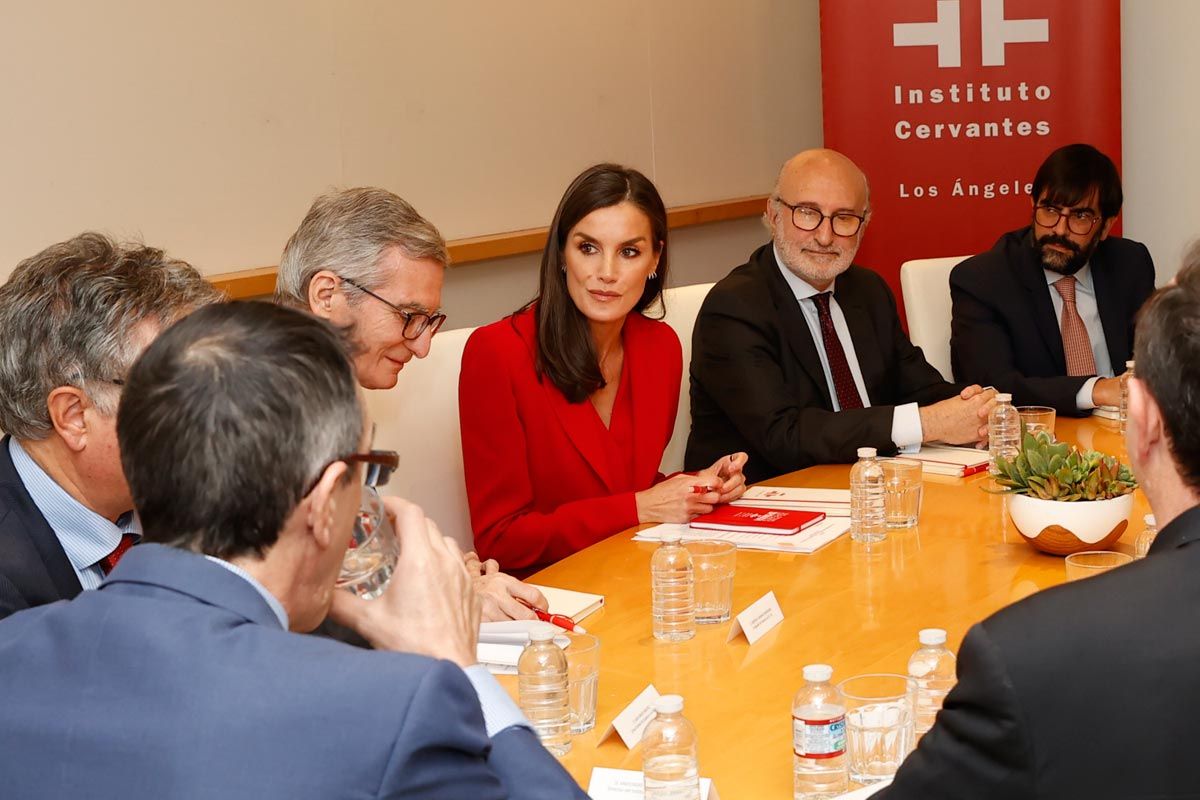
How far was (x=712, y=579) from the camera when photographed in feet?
7.35

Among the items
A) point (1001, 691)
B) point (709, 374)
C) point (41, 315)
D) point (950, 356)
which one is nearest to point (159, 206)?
point (709, 374)

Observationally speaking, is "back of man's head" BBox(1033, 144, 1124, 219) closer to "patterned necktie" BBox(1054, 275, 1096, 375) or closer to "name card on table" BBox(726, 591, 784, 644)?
"patterned necktie" BBox(1054, 275, 1096, 375)

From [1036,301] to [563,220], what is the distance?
1.82m

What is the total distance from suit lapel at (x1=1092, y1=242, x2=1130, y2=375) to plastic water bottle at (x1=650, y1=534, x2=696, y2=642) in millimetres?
2652

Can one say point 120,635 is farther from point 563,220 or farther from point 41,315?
point 563,220

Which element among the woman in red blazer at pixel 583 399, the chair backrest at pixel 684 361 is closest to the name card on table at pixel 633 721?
the woman in red blazer at pixel 583 399

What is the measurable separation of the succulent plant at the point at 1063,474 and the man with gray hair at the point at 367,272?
1.23m

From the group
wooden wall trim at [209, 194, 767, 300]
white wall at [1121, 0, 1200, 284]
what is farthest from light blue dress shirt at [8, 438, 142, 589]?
white wall at [1121, 0, 1200, 284]

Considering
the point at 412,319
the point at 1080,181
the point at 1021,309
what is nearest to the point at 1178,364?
the point at 412,319

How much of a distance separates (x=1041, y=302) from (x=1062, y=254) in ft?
0.54

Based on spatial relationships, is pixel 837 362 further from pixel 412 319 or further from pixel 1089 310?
pixel 412 319

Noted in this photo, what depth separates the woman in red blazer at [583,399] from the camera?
9.75 feet

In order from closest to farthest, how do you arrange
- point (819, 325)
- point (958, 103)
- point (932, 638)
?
point (932, 638) → point (819, 325) → point (958, 103)

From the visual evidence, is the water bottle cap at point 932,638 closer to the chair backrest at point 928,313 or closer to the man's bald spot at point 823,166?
the man's bald spot at point 823,166
